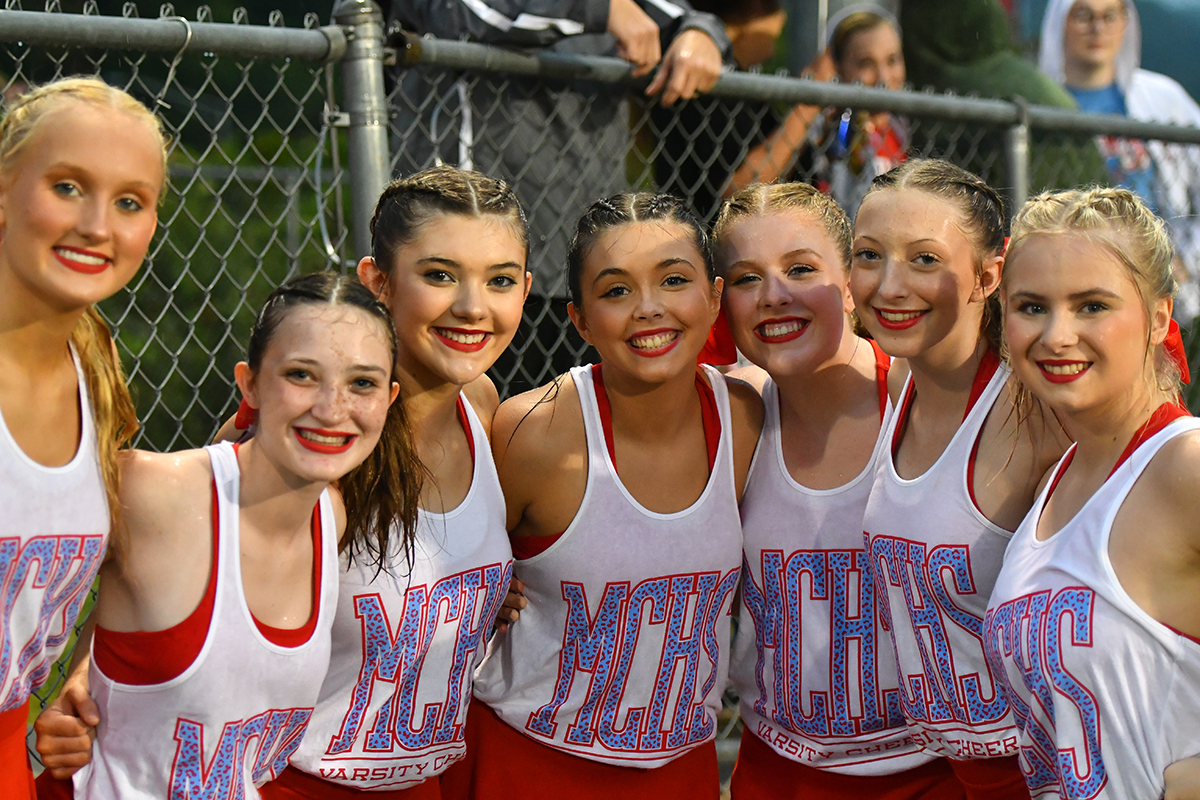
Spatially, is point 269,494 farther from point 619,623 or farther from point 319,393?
point 619,623

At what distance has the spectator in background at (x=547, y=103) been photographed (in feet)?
10.5

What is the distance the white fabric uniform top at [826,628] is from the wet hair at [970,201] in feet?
1.17

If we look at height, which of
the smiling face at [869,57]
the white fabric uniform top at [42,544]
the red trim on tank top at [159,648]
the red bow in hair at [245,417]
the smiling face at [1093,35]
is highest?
the smiling face at [1093,35]

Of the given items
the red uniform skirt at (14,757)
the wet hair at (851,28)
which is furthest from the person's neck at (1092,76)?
the red uniform skirt at (14,757)

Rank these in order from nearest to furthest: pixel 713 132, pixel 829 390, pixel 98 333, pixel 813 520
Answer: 1. pixel 98 333
2. pixel 813 520
3. pixel 829 390
4. pixel 713 132

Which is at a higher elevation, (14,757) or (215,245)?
(215,245)

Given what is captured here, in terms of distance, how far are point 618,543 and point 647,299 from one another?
20.8 inches

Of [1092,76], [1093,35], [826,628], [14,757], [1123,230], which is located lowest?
[14,757]

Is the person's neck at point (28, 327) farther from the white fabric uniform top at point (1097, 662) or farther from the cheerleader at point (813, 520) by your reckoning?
the white fabric uniform top at point (1097, 662)

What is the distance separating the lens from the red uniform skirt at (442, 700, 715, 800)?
2.70 m

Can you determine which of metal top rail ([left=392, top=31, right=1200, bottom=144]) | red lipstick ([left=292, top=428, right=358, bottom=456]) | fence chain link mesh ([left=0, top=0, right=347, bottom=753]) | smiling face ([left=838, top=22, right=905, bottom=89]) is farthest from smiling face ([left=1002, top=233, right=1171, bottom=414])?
fence chain link mesh ([left=0, top=0, right=347, bottom=753])

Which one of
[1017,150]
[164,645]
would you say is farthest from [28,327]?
[1017,150]

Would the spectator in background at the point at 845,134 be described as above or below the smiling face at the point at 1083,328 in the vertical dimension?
above

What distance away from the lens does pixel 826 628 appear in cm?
271
